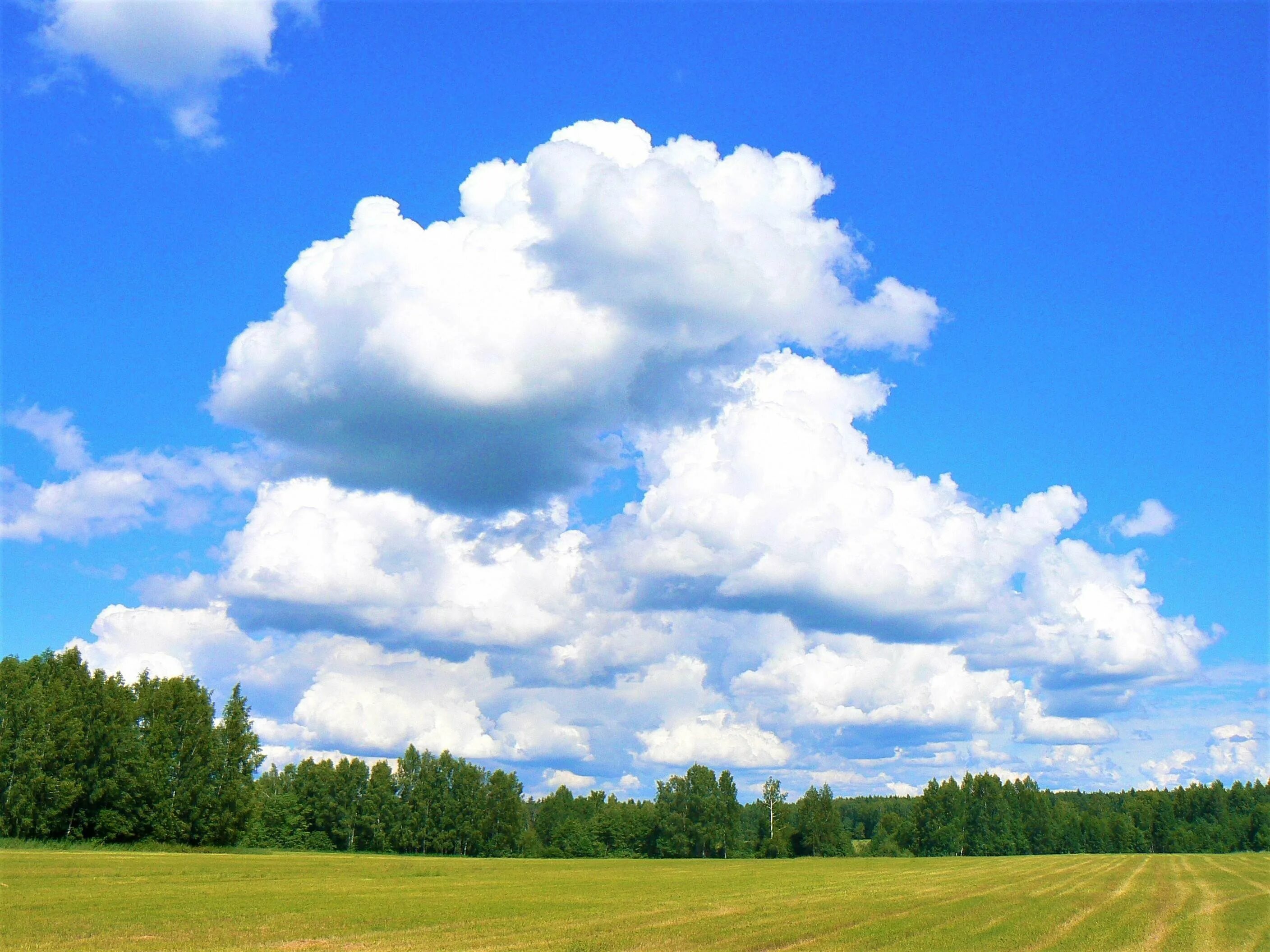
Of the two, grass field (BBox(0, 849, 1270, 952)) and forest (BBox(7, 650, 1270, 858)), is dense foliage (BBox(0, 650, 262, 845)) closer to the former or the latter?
forest (BBox(7, 650, 1270, 858))

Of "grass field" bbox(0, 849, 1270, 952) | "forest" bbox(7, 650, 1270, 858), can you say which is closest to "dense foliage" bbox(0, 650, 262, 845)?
"forest" bbox(7, 650, 1270, 858)

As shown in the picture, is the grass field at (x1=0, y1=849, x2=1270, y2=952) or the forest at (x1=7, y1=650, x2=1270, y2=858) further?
the forest at (x1=7, y1=650, x2=1270, y2=858)

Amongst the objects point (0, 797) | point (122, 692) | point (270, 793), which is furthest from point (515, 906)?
point (270, 793)

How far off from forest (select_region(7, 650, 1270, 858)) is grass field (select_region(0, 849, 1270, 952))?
21.1 metres

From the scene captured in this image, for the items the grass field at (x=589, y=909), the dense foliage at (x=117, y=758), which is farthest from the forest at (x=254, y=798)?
the grass field at (x=589, y=909)

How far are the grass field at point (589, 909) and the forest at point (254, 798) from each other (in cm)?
2107

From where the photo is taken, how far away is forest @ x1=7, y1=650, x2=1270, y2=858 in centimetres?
9550

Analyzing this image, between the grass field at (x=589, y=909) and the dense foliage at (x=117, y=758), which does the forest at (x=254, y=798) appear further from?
the grass field at (x=589, y=909)

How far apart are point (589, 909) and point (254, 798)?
85.8m

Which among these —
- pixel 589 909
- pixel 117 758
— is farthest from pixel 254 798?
pixel 589 909

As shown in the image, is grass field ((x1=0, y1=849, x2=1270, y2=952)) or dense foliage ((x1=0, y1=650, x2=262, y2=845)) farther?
dense foliage ((x1=0, y1=650, x2=262, y2=845))

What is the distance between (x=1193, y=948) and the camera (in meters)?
29.2

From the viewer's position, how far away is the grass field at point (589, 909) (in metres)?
29.0

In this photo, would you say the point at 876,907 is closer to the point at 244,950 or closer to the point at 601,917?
the point at 601,917
